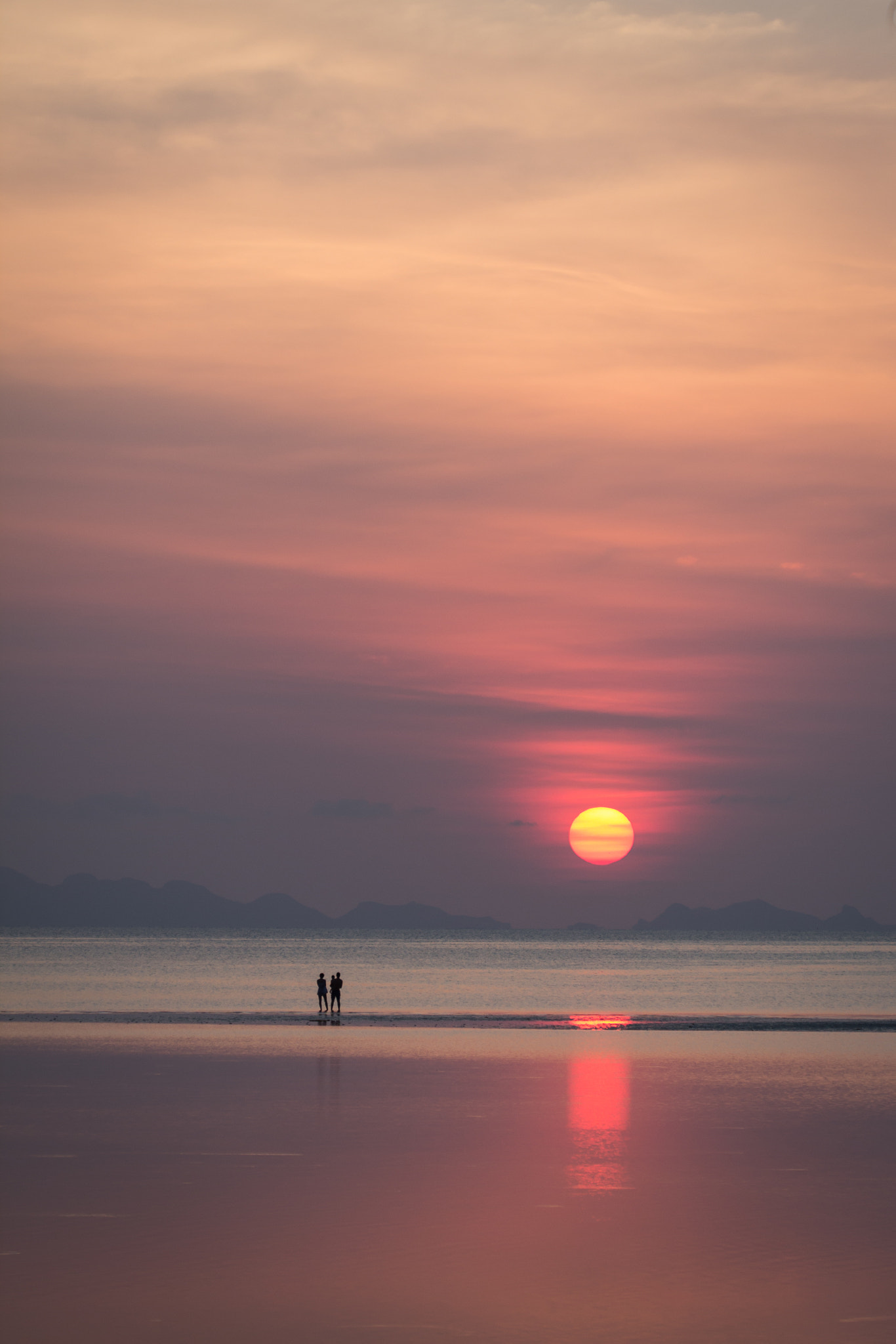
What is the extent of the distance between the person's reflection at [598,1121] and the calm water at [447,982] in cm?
3037

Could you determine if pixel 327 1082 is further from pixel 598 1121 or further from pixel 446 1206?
pixel 446 1206

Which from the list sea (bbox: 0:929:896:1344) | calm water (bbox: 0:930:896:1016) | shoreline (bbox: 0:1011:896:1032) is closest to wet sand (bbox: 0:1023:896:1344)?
sea (bbox: 0:929:896:1344)

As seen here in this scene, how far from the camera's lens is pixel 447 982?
9894cm

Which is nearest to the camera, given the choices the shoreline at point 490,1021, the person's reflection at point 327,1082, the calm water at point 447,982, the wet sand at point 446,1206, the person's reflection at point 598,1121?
the wet sand at point 446,1206

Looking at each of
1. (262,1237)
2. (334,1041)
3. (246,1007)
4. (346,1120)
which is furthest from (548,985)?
(262,1237)

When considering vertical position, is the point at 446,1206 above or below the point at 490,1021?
below

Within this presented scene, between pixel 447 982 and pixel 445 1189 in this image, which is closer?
pixel 445 1189

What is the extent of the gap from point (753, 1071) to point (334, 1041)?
504 inches

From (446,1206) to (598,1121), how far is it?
23.7ft

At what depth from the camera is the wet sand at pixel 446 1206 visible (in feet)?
39.9

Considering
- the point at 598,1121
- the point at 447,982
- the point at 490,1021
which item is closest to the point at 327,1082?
the point at 598,1121

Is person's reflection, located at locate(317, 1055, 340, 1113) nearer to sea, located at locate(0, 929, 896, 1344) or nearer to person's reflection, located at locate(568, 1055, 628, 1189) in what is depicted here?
sea, located at locate(0, 929, 896, 1344)

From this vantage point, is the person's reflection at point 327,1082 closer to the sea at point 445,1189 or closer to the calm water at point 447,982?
the sea at point 445,1189

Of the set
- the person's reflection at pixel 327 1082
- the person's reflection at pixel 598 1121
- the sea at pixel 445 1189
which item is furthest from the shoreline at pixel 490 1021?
the person's reflection at pixel 598 1121
